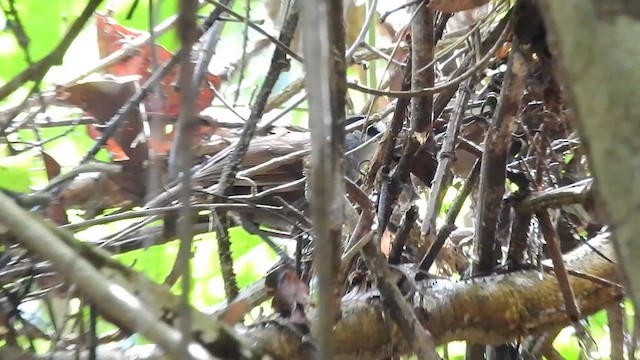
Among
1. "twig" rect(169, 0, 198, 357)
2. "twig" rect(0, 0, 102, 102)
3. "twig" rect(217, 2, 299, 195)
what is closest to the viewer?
"twig" rect(169, 0, 198, 357)

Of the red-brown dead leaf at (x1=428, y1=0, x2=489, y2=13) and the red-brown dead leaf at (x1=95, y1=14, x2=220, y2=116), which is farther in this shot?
the red-brown dead leaf at (x1=95, y1=14, x2=220, y2=116)

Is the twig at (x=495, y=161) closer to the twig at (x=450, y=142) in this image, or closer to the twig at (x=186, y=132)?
the twig at (x=450, y=142)

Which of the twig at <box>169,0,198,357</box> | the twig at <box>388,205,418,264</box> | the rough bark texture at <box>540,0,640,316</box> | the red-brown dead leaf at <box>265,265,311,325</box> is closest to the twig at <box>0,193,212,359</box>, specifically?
the twig at <box>169,0,198,357</box>

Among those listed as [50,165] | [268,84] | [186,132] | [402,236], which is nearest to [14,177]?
[50,165]

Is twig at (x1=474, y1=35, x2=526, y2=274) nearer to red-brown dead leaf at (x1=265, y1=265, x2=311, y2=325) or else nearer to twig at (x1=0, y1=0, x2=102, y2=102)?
red-brown dead leaf at (x1=265, y1=265, x2=311, y2=325)

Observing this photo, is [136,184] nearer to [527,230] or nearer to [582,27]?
[527,230]

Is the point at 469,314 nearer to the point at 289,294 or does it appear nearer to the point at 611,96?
the point at 289,294

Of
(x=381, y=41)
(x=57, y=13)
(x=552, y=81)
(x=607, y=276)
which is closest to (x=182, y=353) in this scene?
(x=552, y=81)
